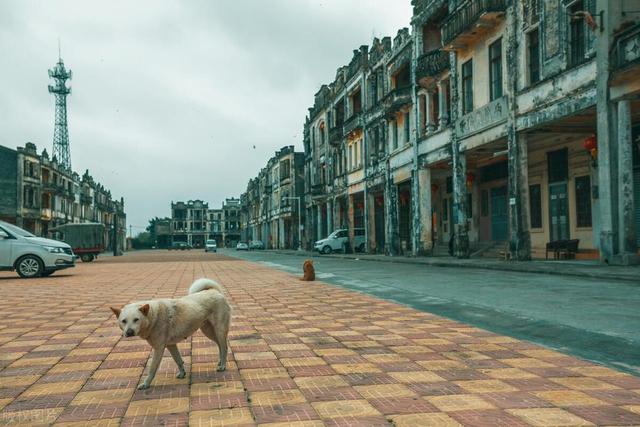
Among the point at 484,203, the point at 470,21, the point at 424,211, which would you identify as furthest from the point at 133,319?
the point at 484,203

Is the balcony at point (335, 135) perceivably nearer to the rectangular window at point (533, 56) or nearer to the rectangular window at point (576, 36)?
the rectangular window at point (533, 56)

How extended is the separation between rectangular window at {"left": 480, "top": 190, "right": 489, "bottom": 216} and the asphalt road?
557 inches

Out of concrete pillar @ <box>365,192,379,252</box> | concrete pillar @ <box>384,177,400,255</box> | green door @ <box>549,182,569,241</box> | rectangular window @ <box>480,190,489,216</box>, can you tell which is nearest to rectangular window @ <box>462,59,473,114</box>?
green door @ <box>549,182,569,241</box>

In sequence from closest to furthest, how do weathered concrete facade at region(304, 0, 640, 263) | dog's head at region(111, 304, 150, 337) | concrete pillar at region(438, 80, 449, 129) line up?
dog's head at region(111, 304, 150, 337), weathered concrete facade at region(304, 0, 640, 263), concrete pillar at region(438, 80, 449, 129)

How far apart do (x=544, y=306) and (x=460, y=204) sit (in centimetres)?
1547

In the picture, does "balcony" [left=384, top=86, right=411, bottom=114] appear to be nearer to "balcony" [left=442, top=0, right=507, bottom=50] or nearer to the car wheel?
"balcony" [left=442, top=0, right=507, bottom=50]

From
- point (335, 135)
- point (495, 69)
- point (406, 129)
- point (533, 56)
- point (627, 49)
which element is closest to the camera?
point (627, 49)

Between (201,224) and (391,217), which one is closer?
(391,217)

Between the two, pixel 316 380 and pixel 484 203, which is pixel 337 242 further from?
pixel 316 380

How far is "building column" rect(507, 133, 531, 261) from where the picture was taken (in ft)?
62.2

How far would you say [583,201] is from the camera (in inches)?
796

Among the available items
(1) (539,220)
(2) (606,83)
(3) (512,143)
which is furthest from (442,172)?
(2) (606,83)

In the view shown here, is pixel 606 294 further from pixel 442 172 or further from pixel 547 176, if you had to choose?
pixel 442 172

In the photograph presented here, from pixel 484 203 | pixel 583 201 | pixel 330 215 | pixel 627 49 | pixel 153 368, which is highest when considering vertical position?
pixel 627 49
